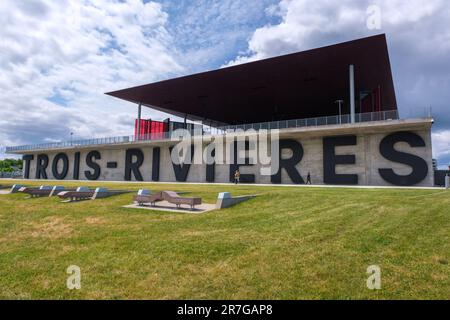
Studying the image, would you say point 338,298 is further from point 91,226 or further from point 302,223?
point 91,226

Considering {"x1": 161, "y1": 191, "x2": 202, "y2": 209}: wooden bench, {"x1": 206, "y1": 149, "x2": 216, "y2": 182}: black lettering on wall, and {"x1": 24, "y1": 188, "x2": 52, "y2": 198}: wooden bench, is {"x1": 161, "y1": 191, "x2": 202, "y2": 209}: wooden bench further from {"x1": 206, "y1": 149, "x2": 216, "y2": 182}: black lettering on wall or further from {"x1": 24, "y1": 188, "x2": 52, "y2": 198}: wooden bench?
{"x1": 206, "y1": 149, "x2": 216, "y2": 182}: black lettering on wall

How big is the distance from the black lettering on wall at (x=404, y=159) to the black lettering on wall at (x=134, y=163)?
94.3 ft

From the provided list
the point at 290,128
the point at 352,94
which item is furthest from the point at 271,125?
the point at 352,94

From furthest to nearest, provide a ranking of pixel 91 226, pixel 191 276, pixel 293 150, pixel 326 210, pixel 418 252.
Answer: pixel 293 150 → pixel 326 210 → pixel 91 226 → pixel 418 252 → pixel 191 276

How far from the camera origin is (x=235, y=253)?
668 centimetres

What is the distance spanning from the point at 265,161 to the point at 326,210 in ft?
69.6

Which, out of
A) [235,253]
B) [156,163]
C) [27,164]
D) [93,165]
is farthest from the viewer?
[27,164]

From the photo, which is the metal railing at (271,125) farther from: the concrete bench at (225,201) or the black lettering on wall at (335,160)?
the concrete bench at (225,201)

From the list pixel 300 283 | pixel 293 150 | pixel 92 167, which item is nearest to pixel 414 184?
pixel 293 150

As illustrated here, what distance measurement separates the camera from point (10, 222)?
10.8 metres

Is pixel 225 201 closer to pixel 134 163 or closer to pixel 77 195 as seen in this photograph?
pixel 77 195

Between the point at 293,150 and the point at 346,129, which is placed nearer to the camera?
the point at 346,129

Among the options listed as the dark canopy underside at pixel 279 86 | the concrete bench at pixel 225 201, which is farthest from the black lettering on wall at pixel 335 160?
the concrete bench at pixel 225 201

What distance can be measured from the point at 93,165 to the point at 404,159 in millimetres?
40189
